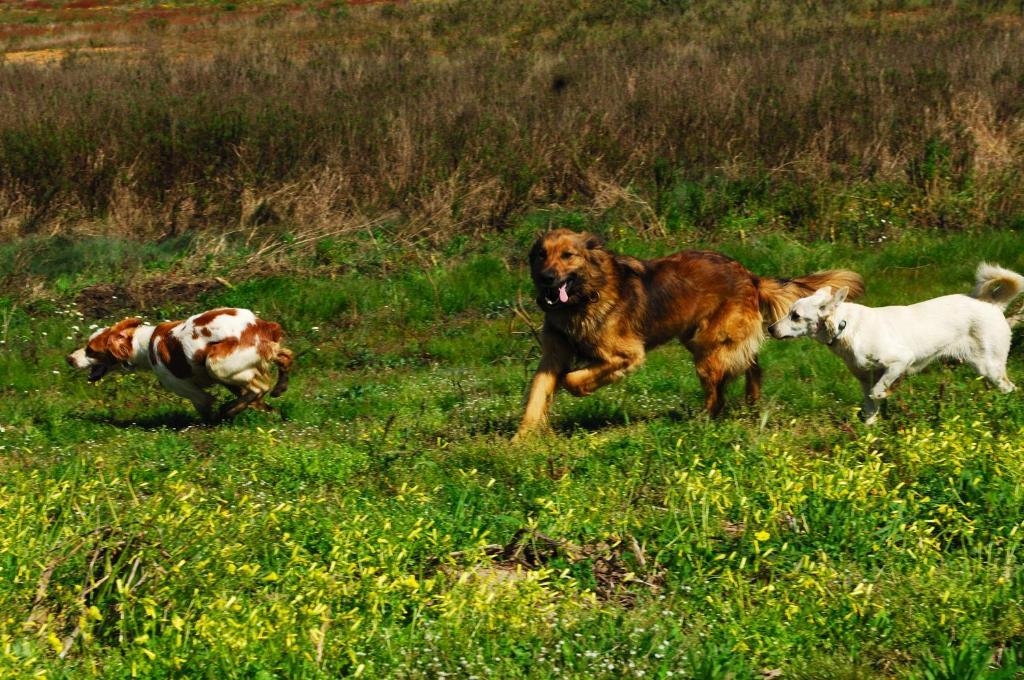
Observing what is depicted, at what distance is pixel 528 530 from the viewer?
5.76m

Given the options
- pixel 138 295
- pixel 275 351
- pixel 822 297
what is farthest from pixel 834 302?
pixel 138 295

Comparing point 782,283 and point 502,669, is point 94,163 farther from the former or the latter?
point 502,669

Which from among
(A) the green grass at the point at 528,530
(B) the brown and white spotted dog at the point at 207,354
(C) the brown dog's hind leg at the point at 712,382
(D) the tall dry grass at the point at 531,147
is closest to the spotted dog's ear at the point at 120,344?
(B) the brown and white spotted dog at the point at 207,354

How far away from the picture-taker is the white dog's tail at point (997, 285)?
8414 mm

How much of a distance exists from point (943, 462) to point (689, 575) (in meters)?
1.88

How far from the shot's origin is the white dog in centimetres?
811

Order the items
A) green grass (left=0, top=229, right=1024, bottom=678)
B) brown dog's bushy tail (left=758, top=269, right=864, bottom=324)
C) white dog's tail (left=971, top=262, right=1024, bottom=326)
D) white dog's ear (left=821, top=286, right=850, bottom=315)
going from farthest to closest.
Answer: brown dog's bushy tail (left=758, top=269, right=864, bottom=324) < white dog's tail (left=971, top=262, right=1024, bottom=326) < white dog's ear (left=821, top=286, right=850, bottom=315) < green grass (left=0, top=229, right=1024, bottom=678)

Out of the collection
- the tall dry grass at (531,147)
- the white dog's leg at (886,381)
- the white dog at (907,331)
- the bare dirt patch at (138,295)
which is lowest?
the bare dirt patch at (138,295)

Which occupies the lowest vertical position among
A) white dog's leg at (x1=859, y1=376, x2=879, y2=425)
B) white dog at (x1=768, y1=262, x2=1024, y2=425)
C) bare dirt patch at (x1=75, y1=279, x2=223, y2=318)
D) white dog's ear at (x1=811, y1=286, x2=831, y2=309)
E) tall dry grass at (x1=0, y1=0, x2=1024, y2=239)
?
bare dirt patch at (x1=75, y1=279, x2=223, y2=318)

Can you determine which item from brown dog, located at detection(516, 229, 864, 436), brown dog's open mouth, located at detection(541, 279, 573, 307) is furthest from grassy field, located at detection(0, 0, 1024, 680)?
brown dog's open mouth, located at detection(541, 279, 573, 307)

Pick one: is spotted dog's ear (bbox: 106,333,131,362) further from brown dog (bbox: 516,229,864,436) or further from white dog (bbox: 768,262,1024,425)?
white dog (bbox: 768,262,1024,425)

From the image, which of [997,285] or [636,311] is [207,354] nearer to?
[636,311]

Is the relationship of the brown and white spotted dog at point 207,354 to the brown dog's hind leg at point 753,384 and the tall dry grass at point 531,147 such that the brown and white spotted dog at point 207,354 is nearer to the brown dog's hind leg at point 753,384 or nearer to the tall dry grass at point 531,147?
the brown dog's hind leg at point 753,384

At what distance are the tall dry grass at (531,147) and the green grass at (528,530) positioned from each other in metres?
5.19
